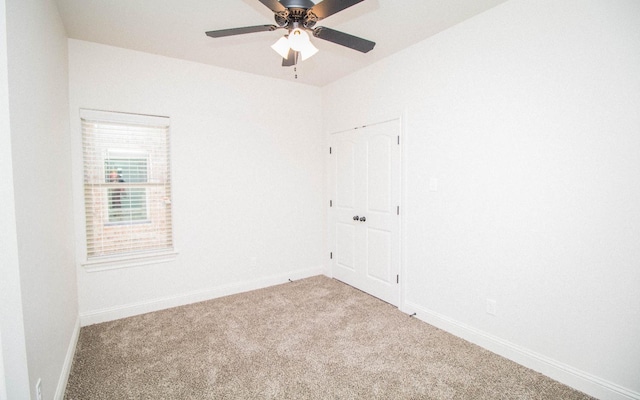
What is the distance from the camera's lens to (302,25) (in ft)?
6.10

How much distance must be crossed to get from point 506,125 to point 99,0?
3.26 metres

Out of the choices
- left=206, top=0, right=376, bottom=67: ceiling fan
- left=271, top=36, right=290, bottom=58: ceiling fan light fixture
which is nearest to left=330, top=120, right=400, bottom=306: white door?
left=206, top=0, right=376, bottom=67: ceiling fan

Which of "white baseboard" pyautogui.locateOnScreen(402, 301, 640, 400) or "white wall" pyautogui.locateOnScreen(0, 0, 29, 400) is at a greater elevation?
"white wall" pyautogui.locateOnScreen(0, 0, 29, 400)

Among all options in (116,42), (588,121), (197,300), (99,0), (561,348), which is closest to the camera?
(588,121)

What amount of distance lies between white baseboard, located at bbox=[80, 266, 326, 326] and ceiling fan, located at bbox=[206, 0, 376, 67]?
2786 millimetres

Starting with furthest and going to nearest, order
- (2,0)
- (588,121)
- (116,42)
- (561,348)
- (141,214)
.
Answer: (141,214), (116,42), (561,348), (588,121), (2,0)

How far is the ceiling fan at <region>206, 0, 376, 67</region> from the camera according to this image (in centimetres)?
164

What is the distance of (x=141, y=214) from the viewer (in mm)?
3205

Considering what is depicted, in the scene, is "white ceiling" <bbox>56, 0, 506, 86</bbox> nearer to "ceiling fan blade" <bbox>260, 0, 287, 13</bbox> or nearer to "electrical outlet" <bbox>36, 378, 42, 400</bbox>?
"ceiling fan blade" <bbox>260, 0, 287, 13</bbox>

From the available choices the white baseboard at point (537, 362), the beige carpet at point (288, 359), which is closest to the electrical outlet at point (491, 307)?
the white baseboard at point (537, 362)

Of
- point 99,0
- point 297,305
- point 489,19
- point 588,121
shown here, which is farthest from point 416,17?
point 297,305

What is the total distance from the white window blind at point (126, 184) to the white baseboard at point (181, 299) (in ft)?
1.80

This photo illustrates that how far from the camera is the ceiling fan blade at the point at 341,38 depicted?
190 centimetres

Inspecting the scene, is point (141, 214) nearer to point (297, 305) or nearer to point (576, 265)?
point (297, 305)
